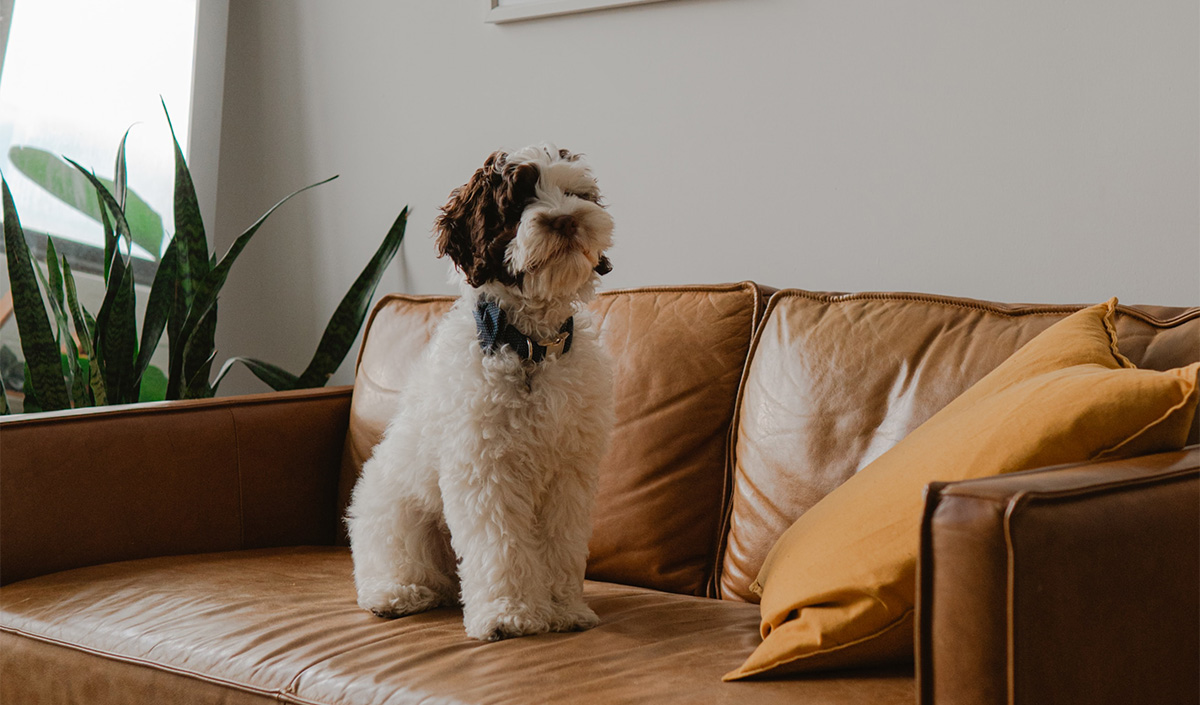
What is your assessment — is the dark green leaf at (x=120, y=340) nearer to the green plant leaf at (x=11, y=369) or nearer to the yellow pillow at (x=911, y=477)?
the green plant leaf at (x=11, y=369)

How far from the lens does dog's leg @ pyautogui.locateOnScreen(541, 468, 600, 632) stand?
5.61 ft

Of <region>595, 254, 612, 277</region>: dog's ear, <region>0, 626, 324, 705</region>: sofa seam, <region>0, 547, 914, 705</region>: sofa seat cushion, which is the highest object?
<region>595, 254, 612, 277</region>: dog's ear

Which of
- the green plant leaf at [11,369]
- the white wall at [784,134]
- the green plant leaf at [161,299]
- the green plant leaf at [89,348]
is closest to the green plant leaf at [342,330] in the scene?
the white wall at [784,134]

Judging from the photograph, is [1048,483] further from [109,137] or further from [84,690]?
[109,137]

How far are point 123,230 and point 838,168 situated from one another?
2.01 meters

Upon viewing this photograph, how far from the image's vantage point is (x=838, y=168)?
231 centimetres

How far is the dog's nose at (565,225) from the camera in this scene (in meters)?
1.57

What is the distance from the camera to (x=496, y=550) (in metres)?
1.64

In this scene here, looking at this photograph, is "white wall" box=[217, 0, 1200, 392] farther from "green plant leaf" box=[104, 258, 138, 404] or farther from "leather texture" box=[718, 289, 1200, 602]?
"green plant leaf" box=[104, 258, 138, 404]

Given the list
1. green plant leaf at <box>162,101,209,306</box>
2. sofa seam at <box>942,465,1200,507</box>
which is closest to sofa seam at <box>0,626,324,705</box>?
sofa seam at <box>942,465,1200,507</box>

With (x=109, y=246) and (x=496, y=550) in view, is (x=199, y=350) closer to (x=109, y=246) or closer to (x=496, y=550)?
(x=109, y=246)

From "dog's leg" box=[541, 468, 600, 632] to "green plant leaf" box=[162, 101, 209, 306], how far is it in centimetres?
163

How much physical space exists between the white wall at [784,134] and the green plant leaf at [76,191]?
17.7 inches

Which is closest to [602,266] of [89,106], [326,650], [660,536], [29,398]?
[660,536]
